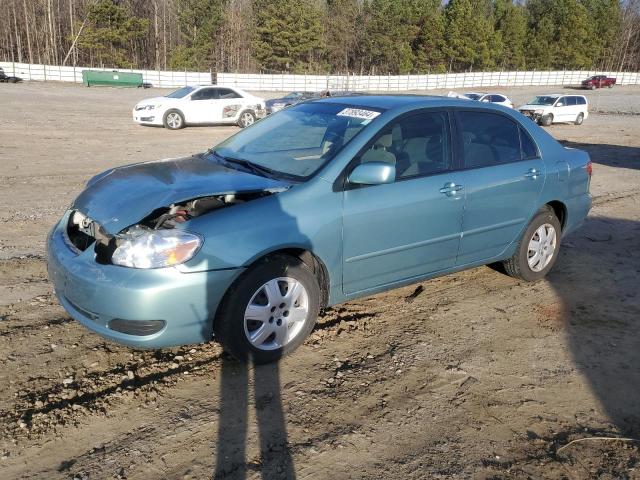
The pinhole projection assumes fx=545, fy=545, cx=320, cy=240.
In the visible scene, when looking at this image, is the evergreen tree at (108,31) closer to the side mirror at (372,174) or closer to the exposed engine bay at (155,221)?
the exposed engine bay at (155,221)

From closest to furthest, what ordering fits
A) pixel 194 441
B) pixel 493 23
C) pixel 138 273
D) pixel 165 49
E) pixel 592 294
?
1. pixel 194 441
2. pixel 138 273
3. pixel 592 294
4. pixel 165 49
5. pixel 493 23

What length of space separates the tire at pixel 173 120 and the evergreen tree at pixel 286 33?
5019 cm

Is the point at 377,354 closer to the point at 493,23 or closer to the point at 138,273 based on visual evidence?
the point at 138,273

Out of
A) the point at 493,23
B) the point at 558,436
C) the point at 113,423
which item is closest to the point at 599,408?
the point at 558,436

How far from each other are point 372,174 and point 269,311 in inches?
44.3

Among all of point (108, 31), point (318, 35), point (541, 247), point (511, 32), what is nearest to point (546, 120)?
point (541, 247)

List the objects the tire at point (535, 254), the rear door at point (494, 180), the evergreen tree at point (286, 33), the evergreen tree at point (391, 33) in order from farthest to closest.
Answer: the evergreen tree at point (391, 33)
the evergreen tree at point (286, 33)
the tire at point (535, 254)
the rear door at point (494, 180)

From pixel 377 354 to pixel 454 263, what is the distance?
3.88ft

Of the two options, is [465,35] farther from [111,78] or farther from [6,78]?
[6,78]

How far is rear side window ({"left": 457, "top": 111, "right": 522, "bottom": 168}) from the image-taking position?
4.43 meters

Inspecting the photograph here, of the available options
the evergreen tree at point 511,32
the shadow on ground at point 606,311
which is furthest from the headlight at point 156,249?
the evergreen tree at point 511,32

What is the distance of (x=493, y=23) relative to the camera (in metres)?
83.3

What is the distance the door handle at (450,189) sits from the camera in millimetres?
4152

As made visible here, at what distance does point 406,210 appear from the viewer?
393cm
